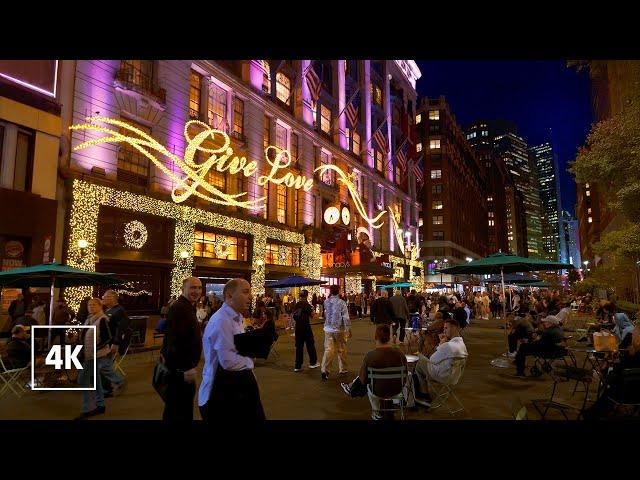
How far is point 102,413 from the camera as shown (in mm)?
7410

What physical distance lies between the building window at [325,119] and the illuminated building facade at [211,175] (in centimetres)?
16

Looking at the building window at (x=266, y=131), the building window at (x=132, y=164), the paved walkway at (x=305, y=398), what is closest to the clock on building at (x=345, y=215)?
the building window at (x=266, y=131)

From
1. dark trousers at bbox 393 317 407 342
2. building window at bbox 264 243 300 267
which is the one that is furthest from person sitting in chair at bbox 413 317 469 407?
building window at bbox 264 243 300 267

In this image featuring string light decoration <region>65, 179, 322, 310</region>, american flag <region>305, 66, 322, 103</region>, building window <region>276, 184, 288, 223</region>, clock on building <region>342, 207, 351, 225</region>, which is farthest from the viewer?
clock on building <region>342, 207, 351, 225</region>

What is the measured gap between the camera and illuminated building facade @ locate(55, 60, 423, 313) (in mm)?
18547

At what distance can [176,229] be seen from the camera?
2211cm

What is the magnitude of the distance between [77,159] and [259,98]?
14355 millimetres

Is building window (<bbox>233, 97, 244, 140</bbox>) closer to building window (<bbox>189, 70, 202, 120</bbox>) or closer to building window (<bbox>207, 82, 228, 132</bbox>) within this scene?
building window (<bbox>207, 82, 228, 132</bbox>)

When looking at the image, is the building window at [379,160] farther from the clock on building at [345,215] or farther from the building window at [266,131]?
the building window at [266,131]

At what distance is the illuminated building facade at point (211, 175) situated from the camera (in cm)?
1855

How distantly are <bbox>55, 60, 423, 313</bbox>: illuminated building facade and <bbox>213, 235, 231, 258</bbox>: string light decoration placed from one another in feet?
0.21
